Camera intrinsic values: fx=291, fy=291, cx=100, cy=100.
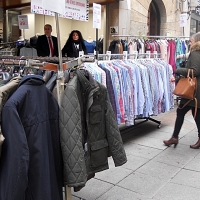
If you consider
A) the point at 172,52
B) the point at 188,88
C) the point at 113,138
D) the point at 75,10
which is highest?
the point at 75,10

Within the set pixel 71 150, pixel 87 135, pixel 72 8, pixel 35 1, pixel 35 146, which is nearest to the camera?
pixel 35 146

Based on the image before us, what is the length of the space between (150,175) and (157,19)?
8.60 meters

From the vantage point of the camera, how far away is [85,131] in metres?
2.60

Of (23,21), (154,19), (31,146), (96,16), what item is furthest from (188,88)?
(154,19)

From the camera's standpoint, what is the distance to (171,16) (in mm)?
11297

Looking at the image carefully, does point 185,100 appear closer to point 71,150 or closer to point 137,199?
point 137,199

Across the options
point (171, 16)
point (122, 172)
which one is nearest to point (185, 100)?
point (122, 172)

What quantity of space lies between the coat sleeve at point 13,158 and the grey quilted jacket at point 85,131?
471mm

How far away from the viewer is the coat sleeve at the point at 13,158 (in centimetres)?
181

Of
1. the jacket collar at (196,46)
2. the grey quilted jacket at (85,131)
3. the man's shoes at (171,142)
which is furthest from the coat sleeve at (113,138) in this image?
the jacket collar at (196,46)

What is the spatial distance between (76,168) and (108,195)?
122cm

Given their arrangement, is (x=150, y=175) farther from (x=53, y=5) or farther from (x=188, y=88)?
(x=53, y=5)

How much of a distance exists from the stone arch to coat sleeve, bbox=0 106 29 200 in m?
9.88

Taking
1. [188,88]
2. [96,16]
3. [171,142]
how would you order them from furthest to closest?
1. [171,142]
2. [96,16]
3. [188,88]
